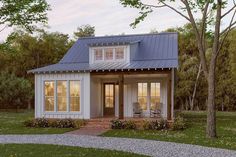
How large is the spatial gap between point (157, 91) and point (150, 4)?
23.5 ft

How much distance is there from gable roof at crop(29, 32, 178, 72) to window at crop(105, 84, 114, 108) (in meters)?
2.17

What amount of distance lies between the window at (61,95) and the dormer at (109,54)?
262 centimetres

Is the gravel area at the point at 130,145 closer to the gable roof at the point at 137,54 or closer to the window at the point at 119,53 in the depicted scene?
the gable roof at the point at 137,54

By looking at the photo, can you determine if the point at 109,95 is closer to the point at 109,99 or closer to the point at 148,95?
the point at 109,99

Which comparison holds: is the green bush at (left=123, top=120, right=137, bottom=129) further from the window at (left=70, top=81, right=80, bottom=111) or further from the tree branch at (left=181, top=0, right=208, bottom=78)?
the tree branch at (left=181, top=0, right=208, bottom=78)

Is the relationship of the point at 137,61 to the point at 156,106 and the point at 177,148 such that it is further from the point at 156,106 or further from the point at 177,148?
the point at 177,148

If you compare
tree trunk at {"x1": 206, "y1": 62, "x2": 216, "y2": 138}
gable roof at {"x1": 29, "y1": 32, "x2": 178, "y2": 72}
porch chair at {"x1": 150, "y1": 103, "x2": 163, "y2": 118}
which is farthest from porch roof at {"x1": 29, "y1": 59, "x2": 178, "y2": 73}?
tree trunk at {"x1": 206, "y1": 62, "x2": 216, "y2": 138}

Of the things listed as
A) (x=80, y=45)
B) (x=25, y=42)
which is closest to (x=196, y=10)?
(x=80, y=45)

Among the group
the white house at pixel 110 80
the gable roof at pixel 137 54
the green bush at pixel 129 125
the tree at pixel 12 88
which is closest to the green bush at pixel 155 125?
the green bush at pixel 129 125

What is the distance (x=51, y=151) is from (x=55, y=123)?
8967 mm

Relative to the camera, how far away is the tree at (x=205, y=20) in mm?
15739

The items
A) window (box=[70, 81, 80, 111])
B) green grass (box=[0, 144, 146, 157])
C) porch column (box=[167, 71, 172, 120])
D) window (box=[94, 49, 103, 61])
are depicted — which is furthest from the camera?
window (box=[94, 49, 103, 61])

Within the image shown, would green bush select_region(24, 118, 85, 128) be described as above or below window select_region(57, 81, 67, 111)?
below

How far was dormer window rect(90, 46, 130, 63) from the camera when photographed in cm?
2289
